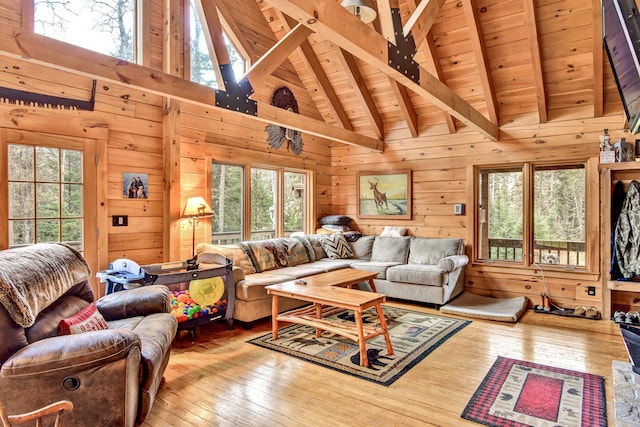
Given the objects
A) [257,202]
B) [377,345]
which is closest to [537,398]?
[377,345]

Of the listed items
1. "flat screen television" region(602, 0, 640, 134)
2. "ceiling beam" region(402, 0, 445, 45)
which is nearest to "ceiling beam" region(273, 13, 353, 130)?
"ceiling beam" region(402, 0, 445, 45)

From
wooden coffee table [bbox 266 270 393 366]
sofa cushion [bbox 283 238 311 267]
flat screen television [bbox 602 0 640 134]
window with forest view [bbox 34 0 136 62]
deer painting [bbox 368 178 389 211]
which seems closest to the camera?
flat screen television [bbox 602 0 640 134]

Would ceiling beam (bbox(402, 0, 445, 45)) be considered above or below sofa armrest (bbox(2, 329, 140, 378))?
above

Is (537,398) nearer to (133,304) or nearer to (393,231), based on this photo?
(133,304)

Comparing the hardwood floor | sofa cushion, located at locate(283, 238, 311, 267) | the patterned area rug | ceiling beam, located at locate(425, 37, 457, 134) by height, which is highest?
ceiling beam, located at locate(425, 37, 457, 134)

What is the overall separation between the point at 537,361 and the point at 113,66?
4.03m

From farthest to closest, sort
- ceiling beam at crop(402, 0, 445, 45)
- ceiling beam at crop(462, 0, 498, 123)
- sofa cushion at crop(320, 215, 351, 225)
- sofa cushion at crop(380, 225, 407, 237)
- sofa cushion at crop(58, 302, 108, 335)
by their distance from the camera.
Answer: sofa cushion at crop(320, 215, 351, 225)
sofa cushion at crop(380, 225, 407, 237)
ceiling beam at crop(462, 0, 498, 123)
ceiling beam at crop(402, 0, 445, 45)
sofa cushion at crop(58, 302, 108, 335)

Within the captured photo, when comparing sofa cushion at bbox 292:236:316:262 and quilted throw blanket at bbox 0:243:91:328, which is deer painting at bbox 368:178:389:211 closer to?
sofa cushion at bbox 292:236:316:262

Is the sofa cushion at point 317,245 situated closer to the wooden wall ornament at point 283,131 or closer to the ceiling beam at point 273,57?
the wooden wall ornament at point 283,131

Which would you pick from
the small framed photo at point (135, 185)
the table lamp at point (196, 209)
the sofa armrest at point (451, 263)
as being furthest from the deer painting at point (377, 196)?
the small framed photo at point (135, 185)

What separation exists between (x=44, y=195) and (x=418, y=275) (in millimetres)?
4135

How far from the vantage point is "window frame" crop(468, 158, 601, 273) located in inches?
185

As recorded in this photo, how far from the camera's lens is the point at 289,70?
19.4 ft

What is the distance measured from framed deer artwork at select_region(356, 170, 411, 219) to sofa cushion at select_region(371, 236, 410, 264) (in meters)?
0.46
